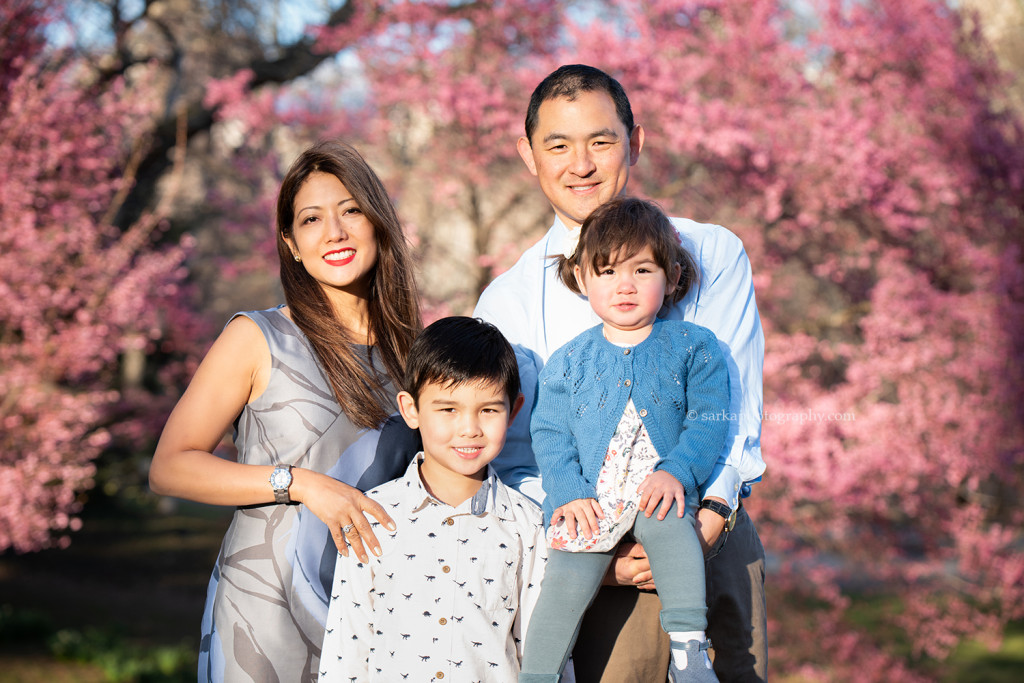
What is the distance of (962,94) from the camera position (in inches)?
225

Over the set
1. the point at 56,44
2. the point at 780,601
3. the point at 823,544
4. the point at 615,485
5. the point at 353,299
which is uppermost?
the point at 56,44

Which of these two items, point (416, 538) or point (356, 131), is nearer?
point (416, 538)

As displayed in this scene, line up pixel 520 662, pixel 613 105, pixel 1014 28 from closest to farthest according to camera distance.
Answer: pixel 520 662, pixel 613 105, pixel 1014 28

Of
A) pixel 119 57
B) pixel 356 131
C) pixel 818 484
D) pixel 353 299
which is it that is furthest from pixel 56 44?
pixel 818 484

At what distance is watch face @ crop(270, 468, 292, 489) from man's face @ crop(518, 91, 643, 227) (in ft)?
3.29

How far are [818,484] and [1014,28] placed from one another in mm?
4611

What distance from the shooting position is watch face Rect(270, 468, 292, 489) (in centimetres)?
214

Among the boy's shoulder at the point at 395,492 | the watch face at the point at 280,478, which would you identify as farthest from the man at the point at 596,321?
the watch face at the point at 280,478

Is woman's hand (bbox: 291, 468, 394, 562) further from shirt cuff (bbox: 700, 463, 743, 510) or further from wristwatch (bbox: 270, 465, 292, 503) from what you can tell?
shirt cuff (bbox: 700, 463, 743, 510)

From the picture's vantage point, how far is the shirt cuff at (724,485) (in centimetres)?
206

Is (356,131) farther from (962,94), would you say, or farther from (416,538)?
(416,538)

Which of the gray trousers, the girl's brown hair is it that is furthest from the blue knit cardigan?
the girl's brown hair

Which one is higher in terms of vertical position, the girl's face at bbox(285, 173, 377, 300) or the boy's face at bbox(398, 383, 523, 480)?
the girl's face at bbox(285, 173, 377, 300)

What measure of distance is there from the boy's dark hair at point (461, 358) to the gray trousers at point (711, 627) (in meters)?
0.59
